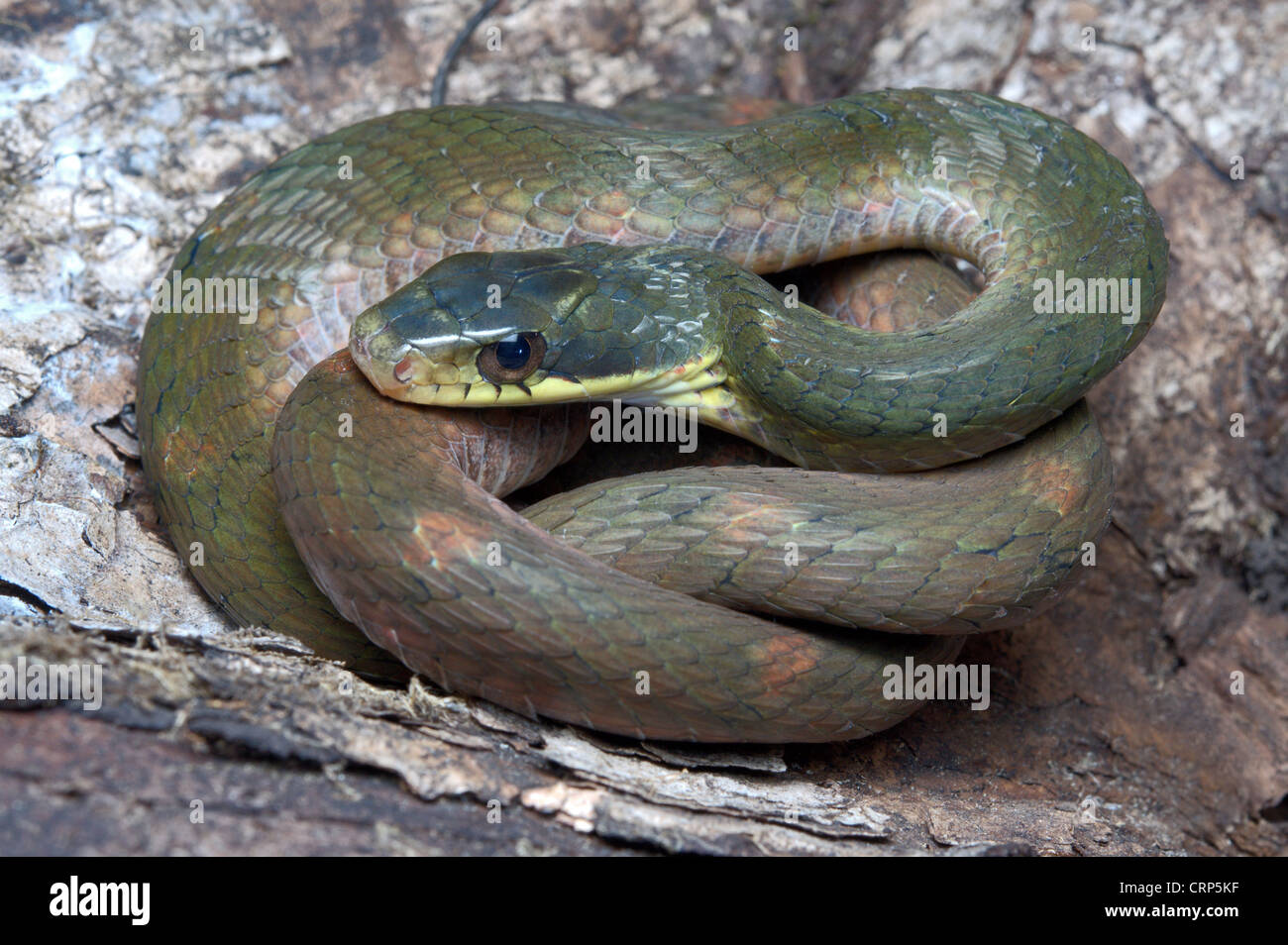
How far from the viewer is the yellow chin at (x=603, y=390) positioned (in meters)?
4.37

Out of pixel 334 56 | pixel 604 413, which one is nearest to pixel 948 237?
pixel 604 413

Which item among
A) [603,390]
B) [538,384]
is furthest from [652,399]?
[538,384]

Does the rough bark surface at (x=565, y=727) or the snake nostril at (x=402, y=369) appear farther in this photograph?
the snake nostril at (x=402, y=369)

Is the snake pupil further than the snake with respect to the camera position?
Yes

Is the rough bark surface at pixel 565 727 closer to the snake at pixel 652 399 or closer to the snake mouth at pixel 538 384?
the snake at pixel 652 399

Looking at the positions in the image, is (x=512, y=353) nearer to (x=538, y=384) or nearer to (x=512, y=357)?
(x=512, y=357)

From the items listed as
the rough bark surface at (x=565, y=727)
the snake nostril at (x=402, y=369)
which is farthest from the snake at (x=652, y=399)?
the rough bark surface at (x=565, y=727)

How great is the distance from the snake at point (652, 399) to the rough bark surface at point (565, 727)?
37cm

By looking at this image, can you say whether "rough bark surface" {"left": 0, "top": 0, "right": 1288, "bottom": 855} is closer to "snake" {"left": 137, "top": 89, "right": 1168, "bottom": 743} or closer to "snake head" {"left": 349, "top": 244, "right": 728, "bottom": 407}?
"snake" {"left": 137, "top": 89, "right": 1168, "bottom": 743}

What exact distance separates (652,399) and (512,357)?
0.72 m

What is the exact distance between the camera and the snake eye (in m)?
4.38

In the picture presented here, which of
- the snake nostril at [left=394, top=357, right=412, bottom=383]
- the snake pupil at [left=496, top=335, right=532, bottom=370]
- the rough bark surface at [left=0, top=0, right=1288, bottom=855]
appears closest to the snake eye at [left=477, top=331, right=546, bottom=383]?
the snake pupil at [left=496, top=335, right=532, bottom=370]

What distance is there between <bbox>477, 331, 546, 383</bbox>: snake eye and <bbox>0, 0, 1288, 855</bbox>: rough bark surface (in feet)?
4.48

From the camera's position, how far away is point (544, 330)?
4438 mm
